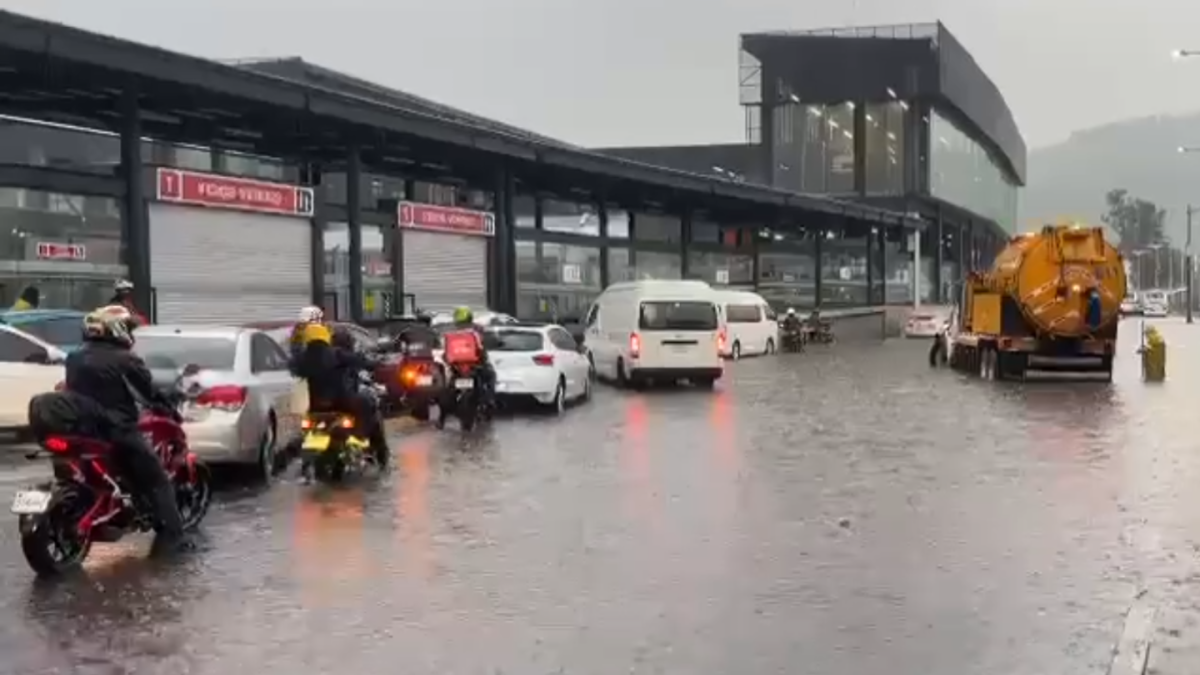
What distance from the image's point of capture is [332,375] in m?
14.6

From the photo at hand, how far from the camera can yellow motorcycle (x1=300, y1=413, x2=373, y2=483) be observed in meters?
14.5

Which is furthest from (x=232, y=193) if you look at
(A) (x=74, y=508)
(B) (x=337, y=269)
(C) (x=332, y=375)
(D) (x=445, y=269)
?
(A) (x=74, y=508)

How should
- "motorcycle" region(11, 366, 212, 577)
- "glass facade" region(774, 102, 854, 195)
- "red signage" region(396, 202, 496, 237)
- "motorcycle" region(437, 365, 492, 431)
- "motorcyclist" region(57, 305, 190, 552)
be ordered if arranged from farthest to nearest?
"glass facade" region(774, 102, 854, 195) → "red signage" region(396, 202, 496, 237) → "motorcycle" region(437, 365, 492, 431) → "motorcyclist" region(57, 305, 190, 552) → "motorcycle" region(11, 366, 212, 577)

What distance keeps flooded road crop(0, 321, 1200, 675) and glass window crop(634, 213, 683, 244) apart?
40.0 metres

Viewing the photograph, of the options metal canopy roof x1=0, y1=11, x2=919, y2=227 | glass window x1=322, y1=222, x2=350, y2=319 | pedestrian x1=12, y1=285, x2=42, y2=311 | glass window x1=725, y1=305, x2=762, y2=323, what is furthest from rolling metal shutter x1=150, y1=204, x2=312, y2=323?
glass window x1=725, y1=305, x2=762, y2=323

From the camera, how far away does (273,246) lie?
102 ft

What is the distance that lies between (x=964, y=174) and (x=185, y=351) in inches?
3658

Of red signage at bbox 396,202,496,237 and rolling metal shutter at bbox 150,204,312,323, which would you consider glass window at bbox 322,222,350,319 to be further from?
rolling metal shutter at bbox 150,204,312,323

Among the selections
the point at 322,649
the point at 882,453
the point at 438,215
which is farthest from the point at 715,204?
the point at 322,649

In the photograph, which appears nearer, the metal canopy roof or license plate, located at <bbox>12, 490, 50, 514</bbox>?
license plate, located at <bbox>12, 490, 50, 514</bbox>

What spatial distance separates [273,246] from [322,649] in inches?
948

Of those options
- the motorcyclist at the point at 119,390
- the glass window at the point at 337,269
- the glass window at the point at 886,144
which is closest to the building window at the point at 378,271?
the glass window at the point at 337,269

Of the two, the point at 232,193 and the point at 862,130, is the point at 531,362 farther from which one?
the point at 862,130

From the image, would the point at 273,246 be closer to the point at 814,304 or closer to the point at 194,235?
the point at 194,235
